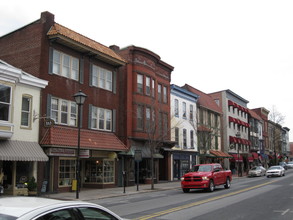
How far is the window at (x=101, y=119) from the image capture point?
2647 centimetres

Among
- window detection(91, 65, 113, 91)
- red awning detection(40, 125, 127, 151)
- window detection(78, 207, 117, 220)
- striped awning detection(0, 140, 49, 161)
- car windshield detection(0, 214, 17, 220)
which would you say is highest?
window detection(91, 65, 113, 91)

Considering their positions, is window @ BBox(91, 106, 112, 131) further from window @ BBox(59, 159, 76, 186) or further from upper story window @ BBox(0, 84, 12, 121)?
upper story window @ BBox(0, 84, 12, 121)

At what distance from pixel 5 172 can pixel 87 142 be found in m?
5.72

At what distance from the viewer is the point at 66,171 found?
23422mm

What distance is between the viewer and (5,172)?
67.5 ft

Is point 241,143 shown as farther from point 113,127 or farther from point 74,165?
point 74,165

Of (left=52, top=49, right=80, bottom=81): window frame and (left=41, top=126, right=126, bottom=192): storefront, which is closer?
(left=41, top=126, right=126, bottom=192): storefront

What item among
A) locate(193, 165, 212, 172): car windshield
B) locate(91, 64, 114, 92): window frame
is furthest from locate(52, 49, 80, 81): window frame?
locate(193, 165, 212, 172): car windshield

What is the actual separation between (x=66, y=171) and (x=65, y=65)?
7.50 metres

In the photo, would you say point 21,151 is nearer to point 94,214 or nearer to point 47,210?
point 94,214

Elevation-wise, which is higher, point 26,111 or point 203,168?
point 26,111

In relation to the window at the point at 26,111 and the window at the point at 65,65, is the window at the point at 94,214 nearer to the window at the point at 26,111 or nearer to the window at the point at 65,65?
the window at the point at 26,111

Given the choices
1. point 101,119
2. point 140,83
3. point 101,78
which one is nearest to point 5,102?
point 101,119

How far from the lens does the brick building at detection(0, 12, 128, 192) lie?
72.8 feet
